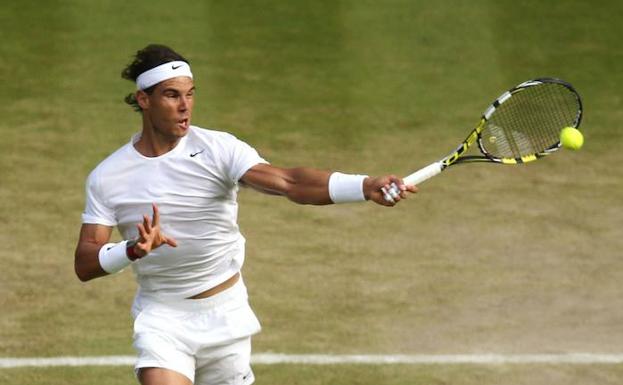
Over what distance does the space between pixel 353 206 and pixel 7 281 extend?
2.83 metres

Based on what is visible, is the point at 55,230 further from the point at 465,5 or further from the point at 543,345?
the point at 465,5

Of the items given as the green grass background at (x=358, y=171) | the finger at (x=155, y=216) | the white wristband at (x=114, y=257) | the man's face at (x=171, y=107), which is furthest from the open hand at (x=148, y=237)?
the green grass background at (x=358, y=171)

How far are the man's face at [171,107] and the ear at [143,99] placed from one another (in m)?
0.03

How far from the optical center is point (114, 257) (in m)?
7.33

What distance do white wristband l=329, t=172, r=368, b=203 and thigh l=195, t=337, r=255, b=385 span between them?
1116mm

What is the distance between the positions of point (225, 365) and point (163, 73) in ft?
5.09

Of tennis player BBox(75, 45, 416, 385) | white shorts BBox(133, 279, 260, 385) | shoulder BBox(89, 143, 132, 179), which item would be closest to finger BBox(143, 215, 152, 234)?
tennis player BBox(75, 45, 416, 385)

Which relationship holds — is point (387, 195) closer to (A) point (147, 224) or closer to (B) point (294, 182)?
(B) point (294, 182)

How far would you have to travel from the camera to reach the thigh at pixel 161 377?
7.58m

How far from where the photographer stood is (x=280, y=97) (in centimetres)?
1363

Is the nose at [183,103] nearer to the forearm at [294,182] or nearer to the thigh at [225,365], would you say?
the forearm at [294,182]

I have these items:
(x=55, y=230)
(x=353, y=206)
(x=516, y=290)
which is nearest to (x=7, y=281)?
(x=55, y=230)

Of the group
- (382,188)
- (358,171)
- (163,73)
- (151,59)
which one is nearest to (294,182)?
(382,188)

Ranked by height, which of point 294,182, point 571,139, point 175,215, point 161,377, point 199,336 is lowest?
point 161,377
